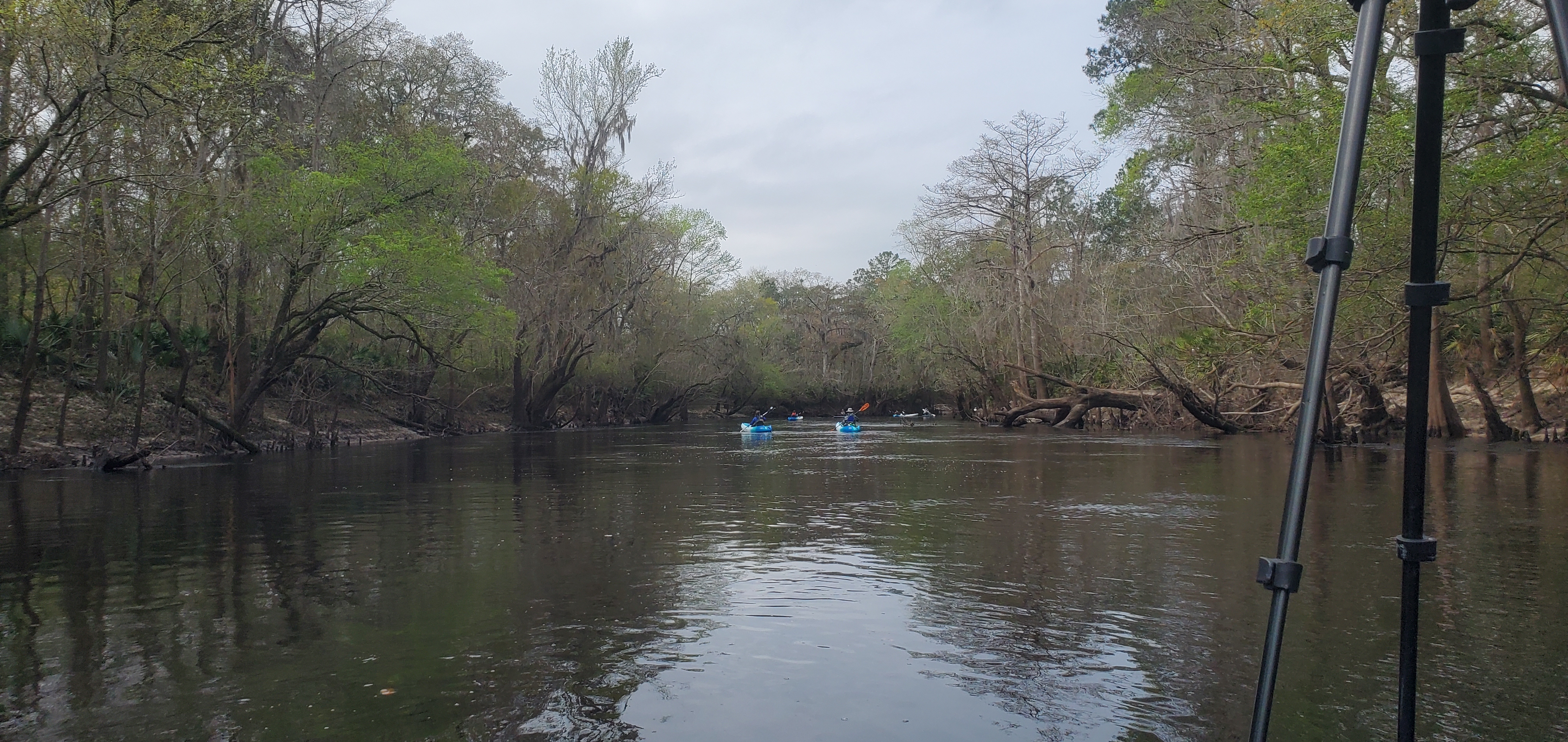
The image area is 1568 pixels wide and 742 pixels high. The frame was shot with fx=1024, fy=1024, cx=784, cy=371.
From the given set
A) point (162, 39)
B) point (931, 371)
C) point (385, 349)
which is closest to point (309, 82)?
point (385, 349)

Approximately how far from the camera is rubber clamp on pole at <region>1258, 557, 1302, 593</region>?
2.42m

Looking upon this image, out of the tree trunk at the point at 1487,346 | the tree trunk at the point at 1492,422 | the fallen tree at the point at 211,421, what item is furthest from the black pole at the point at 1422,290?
the tree trunk at the point at 1492,422

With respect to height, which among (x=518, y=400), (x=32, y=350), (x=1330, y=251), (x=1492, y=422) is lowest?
(x=518, y=400)

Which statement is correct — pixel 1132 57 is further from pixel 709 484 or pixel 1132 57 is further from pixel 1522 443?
pixel 709 484

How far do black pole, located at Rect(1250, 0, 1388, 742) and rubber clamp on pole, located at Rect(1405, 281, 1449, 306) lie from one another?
0.56 ft

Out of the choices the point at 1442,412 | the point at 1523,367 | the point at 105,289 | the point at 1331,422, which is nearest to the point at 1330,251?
the point at 105,289

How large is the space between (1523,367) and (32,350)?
3273cm

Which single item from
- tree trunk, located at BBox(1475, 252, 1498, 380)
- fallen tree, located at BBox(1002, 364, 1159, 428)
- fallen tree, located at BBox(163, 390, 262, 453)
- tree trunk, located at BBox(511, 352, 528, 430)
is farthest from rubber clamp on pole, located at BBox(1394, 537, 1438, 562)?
tree trunk, located at BBox(511, 352, 528, 430)

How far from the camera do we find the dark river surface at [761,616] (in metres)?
5.65

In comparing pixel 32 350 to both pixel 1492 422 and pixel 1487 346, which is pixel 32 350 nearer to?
pixel 1492 422

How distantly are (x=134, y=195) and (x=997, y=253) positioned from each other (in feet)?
117

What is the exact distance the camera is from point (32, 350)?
20.0m

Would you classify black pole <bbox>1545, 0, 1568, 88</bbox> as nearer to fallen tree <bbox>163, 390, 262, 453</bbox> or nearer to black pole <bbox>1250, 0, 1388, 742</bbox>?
black pole <bbox>1250, 0, 1388, 742</bbox>

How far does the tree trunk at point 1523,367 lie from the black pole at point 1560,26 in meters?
23.5
